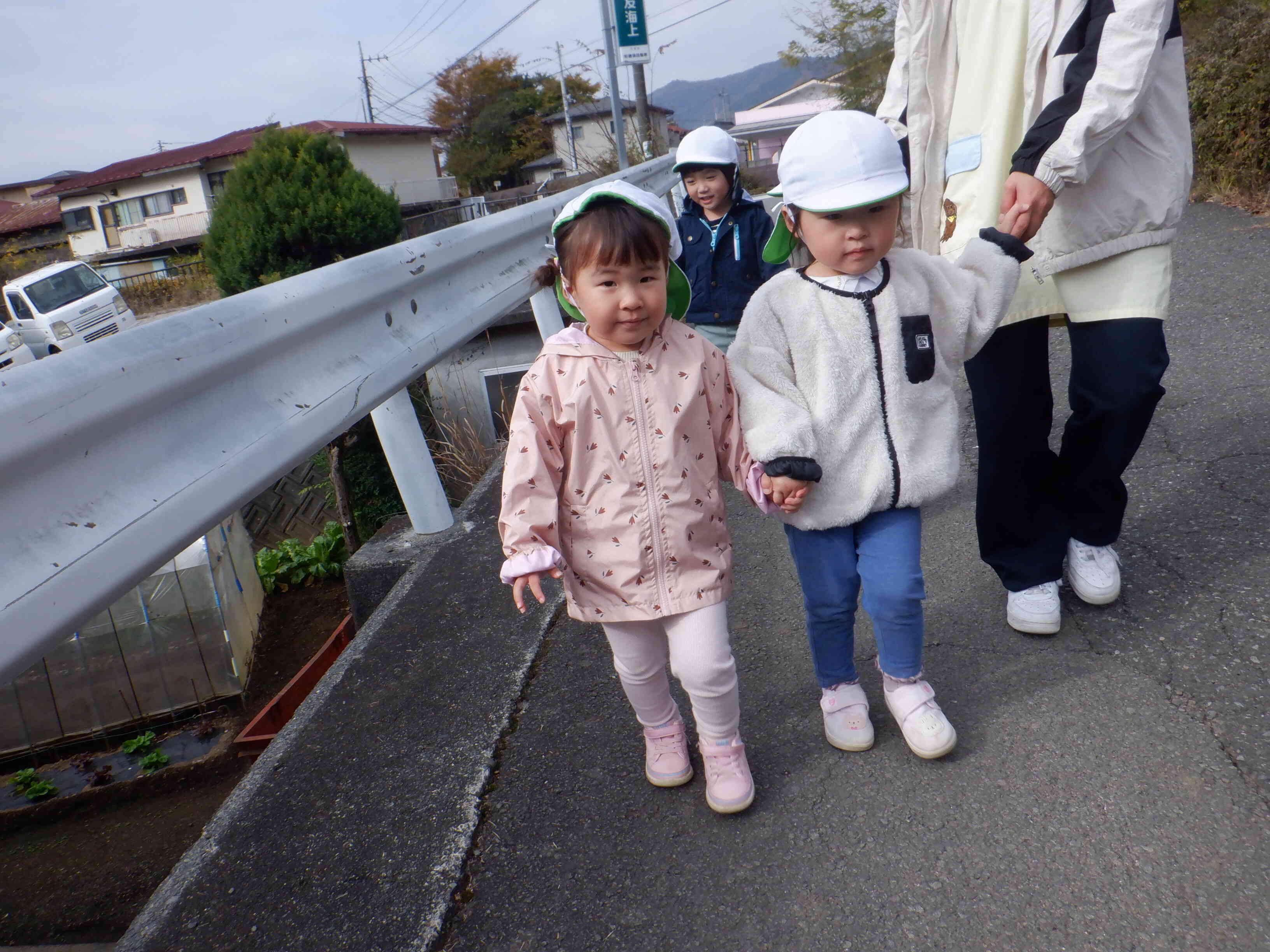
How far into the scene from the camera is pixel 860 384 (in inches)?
80.0

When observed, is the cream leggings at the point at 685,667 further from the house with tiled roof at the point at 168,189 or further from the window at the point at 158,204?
the window at the point at 158,204

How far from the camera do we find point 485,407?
8.40m

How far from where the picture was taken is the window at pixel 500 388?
305 inches

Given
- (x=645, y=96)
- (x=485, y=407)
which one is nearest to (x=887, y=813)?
(x=485, y=407)

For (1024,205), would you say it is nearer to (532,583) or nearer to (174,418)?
(532,583)

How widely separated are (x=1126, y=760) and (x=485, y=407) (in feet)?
23.2

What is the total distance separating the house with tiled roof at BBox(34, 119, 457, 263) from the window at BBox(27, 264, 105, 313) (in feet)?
58.6

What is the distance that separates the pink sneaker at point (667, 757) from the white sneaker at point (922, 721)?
502 millimetres

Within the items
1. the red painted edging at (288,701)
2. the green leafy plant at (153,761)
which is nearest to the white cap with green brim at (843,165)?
the red painted edging at (288,701)

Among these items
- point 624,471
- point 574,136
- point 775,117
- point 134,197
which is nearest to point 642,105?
point 624,471

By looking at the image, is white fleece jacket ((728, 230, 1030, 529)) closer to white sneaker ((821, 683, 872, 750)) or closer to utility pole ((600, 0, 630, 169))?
white sneaker ((821, 683, 872, 750))

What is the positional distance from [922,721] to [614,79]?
11.8m

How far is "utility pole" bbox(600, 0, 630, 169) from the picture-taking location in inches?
465

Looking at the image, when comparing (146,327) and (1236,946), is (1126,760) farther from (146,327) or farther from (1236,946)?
(146,327)
